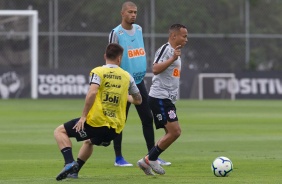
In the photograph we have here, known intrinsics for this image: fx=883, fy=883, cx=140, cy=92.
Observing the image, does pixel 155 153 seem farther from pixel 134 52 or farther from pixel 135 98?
pixel 134 52

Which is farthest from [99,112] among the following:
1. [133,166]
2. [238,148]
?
[238,148]

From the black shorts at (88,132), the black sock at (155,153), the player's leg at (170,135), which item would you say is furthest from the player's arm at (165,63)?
the black shorts at (88,132)

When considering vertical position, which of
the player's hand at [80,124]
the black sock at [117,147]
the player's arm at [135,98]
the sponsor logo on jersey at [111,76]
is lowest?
the black sock at [117,147]

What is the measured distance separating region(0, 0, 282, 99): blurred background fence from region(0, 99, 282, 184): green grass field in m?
8.87

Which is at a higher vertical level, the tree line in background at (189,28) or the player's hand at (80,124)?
the tree line in background at (189,28)

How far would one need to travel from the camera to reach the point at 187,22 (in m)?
39.4

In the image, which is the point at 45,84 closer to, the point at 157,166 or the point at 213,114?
the point at 213,114

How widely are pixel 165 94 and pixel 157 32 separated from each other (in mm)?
26313

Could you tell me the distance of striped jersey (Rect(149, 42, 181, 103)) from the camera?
39.7ft

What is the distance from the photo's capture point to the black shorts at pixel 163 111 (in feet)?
39.4

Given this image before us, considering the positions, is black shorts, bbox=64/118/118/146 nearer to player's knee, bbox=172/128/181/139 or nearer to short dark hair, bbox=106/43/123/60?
short dark hair, bbox=106/43/123/60

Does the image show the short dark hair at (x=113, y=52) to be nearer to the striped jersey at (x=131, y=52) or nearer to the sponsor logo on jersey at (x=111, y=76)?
the sponsor logo on jersey at (x=111, y=76)

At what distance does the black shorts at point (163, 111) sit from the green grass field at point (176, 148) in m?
0.72

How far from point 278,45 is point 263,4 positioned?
2.30m
